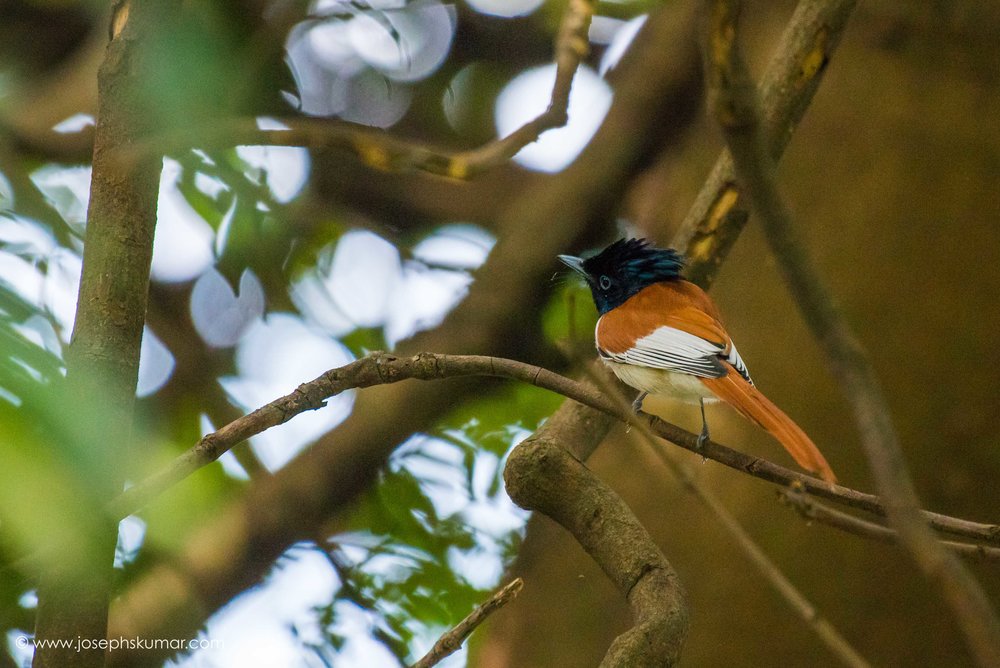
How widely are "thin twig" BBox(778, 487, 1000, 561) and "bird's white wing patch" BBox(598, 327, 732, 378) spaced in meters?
0.61

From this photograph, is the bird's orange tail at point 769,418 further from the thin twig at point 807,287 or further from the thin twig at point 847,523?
the thin twig at point 807,287

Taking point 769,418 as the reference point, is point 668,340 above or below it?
above

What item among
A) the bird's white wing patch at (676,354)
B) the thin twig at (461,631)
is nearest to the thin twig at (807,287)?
the thin twig at (461,631)

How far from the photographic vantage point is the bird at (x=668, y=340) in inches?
70.2

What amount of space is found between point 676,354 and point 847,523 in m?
0.87

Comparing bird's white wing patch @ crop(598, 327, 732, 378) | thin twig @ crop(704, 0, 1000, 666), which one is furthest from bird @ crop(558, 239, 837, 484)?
thin twig @ crop(704, 0, 1000, 666)

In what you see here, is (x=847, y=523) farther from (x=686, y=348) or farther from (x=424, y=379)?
(x=686, y=348)

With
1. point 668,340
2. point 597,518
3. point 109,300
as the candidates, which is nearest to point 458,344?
point 668,340

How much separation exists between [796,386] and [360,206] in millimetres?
2087

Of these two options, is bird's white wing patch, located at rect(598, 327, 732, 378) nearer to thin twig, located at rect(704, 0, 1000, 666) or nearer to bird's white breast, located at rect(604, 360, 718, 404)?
bird's white breast, located at rect(604, 360, 718, 404)

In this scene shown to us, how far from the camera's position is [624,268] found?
260cm

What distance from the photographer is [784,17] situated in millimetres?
3479

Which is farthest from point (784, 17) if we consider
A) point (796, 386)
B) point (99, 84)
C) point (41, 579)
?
point (41, 579)

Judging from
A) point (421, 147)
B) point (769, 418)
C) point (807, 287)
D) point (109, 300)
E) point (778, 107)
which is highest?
point (778, 107)
